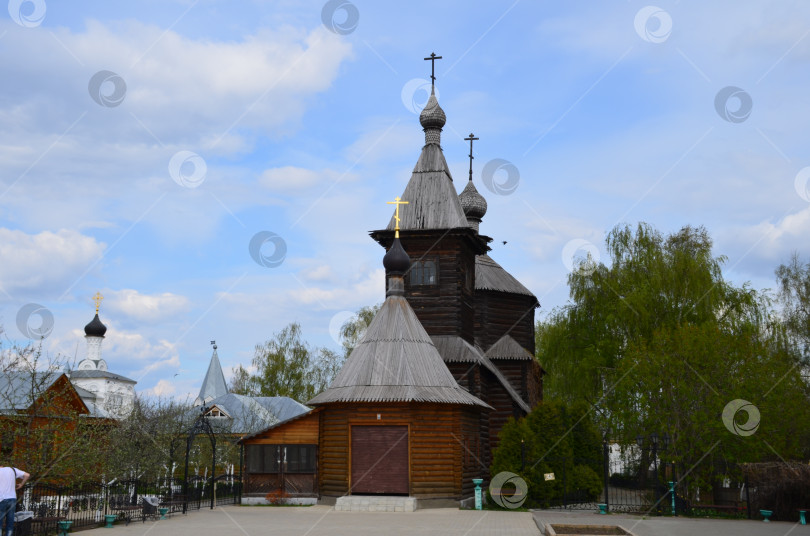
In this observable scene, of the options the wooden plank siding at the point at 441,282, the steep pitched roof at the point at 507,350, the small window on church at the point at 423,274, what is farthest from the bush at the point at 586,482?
the steep pitched roof at the point at 507,350

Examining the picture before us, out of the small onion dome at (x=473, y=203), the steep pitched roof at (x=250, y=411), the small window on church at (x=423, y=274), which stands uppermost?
the small onion dome at (x=473, y=203)

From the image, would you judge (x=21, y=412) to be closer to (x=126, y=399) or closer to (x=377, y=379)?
(x=377, y=379)

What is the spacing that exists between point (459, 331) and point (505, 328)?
6.96 m

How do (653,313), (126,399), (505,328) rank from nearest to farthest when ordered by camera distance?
(653,313) < (505,328) < (126,399)

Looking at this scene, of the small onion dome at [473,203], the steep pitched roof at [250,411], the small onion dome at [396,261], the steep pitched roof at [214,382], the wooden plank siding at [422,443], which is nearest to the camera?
the wooden plank siding at [422,443]

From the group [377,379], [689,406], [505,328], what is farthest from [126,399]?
[689,406]

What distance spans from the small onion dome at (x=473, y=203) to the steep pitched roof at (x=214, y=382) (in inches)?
993

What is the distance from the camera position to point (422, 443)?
2242cm

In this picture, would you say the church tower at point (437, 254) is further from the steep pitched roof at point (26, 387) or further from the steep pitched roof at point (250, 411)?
the steep pitched roof at point (250, 411)

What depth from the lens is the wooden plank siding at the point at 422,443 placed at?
73.1 ft

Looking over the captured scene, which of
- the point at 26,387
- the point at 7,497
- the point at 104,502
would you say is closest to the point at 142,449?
the point at 26,387

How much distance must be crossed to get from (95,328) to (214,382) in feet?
33.1

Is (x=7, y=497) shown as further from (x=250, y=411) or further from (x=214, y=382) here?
(x=214, y=382)

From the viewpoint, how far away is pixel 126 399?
200 ft
